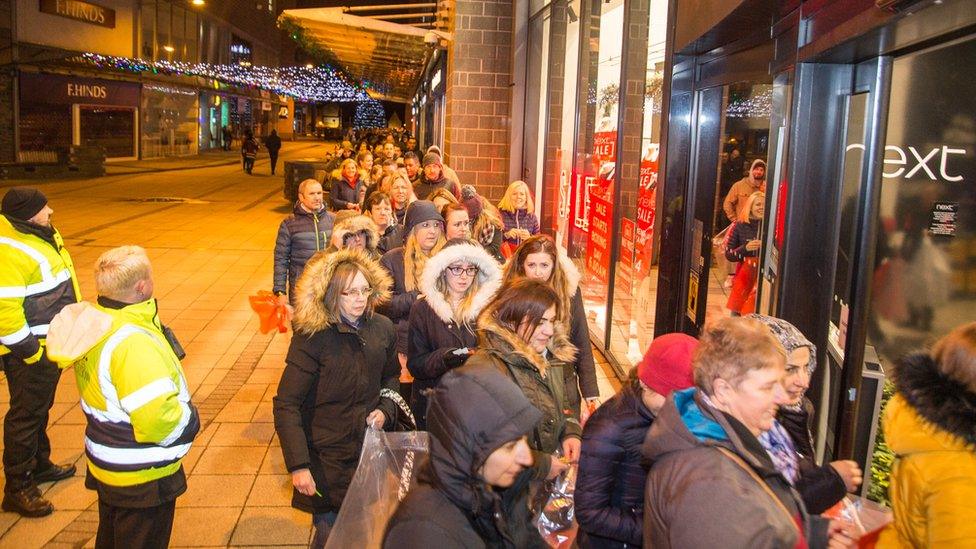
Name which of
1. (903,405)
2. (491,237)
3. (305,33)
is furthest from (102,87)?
(903,405)

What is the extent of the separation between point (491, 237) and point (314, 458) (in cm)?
402

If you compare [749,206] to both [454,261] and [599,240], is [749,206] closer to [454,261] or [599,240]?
[454,261]

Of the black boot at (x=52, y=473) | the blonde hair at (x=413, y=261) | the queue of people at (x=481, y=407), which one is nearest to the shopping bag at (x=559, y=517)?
the queue of people at (x=481, y=407)

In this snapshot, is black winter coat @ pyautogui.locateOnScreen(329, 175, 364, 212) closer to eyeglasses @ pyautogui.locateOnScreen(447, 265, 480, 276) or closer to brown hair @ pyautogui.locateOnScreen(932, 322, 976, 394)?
eyeglasses @ pyautogui.locateOnScreen(447, 265, 480, 276)

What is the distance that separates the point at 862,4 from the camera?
347 cm

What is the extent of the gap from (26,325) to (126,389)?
6.13 feet

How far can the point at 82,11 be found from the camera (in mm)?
34531

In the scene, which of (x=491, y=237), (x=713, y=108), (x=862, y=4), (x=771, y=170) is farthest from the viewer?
(x=491, y=237)

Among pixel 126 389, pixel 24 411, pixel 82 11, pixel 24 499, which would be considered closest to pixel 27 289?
pixel 24 411

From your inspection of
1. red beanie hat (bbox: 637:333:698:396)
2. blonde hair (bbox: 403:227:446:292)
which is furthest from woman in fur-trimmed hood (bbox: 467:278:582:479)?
blonde hair (bbox: 403:227:446:292)

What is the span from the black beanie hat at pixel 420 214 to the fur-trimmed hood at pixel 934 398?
404cm

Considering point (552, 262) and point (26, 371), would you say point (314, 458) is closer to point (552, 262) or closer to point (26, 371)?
point (552, 262)

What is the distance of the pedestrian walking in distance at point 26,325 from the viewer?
4.77m

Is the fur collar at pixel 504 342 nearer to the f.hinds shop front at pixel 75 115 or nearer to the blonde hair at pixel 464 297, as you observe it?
the blonde hair at pixel 464 297
